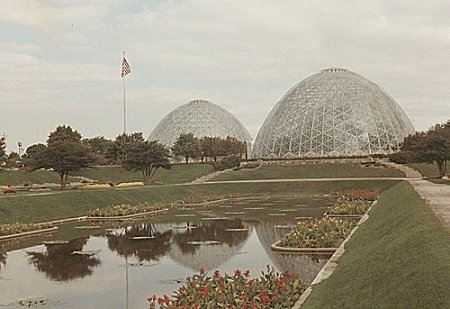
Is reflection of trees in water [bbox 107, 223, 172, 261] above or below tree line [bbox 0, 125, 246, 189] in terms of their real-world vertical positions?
below

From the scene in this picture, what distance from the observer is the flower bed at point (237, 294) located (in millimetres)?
10445

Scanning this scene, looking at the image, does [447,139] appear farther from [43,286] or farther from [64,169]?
[43,286]

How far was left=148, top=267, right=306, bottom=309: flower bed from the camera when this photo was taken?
10445 millimetres

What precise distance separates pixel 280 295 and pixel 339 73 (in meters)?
93.9

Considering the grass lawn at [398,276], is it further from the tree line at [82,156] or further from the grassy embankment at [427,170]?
the grassy embankment at [427,170]

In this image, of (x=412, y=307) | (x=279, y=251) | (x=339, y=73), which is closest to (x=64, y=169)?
(x=279, y=251)

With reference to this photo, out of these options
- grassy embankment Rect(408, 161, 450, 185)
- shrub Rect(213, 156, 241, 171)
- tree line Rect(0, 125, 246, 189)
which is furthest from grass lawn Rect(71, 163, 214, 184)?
grassy embankment Rect(408, 161, 450, 185)

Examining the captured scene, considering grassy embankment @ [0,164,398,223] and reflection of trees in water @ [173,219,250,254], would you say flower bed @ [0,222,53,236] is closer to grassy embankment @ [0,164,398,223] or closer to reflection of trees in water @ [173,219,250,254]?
grassy embankment @ [0,164,398,223]

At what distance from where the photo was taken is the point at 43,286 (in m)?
13.9

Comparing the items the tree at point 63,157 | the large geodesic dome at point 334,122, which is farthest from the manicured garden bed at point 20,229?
the large geodesic dome at point 334,122

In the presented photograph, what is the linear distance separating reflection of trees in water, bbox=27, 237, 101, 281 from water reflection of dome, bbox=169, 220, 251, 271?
8.79ft

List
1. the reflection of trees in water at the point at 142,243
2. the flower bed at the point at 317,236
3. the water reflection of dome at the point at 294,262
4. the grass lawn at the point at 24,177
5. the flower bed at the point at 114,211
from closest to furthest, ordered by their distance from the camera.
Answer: the water reflection of dome at the point at 294,262, the flower bed at the point at 317,236, the reflection of trees in water at the point at 142,243, the flower bed at the point at 114,211, the grass lawn at the point at 24,177

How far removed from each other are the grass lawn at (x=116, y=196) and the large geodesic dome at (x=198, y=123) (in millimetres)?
72346

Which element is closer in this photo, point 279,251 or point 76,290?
point 76,290
